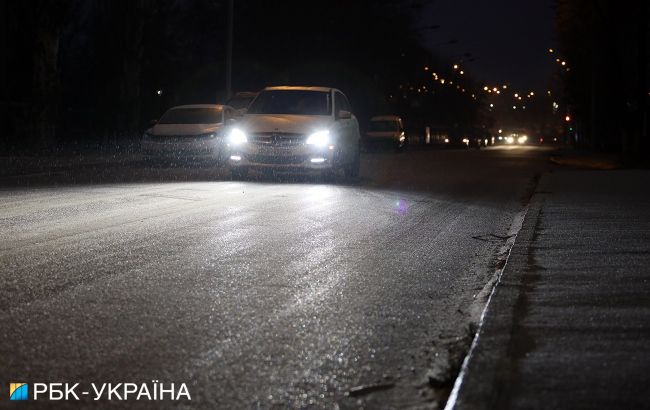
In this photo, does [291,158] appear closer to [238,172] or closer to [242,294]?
[238,172]

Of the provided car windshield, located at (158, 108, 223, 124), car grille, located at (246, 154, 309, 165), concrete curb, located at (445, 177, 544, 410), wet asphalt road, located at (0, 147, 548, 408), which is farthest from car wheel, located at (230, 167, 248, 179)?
concrete curb, located at (445, 177, 544, 410)

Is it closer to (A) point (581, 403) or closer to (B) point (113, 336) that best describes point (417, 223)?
(B) point (113, 336)

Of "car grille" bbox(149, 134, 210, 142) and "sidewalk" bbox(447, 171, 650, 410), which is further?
"car grille" bbox(149, 134, 210, 142)

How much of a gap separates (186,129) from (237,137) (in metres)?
7.35

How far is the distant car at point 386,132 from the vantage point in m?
57.3

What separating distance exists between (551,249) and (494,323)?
4024mm

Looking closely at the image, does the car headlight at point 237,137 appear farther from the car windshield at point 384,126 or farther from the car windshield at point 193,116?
the car windshield at point 384,126

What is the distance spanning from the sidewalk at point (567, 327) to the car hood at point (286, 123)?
1033cm

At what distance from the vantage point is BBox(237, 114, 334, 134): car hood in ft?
71.7

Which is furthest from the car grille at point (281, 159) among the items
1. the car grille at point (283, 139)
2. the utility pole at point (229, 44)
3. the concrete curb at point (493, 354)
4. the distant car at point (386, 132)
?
the distant car at point (386, 132)

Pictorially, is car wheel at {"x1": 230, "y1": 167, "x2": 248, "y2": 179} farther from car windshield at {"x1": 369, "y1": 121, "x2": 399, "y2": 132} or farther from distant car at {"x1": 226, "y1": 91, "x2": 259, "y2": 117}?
car windshield at {"x1": 369, "y1": 121, "x2": 399, "y2": 132}

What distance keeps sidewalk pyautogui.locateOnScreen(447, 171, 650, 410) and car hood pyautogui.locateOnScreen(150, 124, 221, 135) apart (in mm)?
17899

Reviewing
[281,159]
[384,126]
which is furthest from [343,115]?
[384,126]

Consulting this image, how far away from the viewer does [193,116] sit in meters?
30.5
